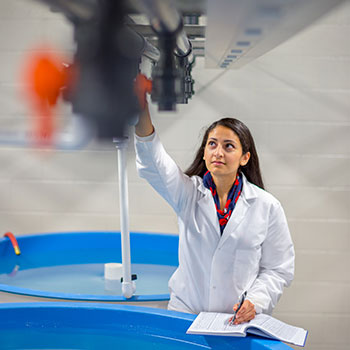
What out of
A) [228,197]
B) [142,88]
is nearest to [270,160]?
[228,197]

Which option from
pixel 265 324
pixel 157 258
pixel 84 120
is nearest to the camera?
pixel 84 120

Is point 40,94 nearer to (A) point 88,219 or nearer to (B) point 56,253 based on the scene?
(B) point 56,253

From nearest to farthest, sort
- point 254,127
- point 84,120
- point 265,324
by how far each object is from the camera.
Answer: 1. point 84,120
2. point 265,324
3. point 254,127

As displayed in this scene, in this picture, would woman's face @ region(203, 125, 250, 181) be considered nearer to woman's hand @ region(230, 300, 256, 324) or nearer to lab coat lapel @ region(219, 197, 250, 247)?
lab coat lapel @ region(219, 197, 250, 247)

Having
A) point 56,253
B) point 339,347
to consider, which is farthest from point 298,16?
point 339,347

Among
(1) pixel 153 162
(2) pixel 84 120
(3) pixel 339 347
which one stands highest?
(2) pixel 84 120

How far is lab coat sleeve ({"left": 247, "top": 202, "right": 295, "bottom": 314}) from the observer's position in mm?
1809

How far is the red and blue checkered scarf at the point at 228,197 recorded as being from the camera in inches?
73.5

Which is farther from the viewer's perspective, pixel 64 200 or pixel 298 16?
pixel 64 200

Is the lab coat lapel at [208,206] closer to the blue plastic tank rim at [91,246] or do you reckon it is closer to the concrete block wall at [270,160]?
the blue plastic tank rim at [91,246]

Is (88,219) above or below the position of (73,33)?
below

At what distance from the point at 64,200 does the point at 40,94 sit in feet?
9.78

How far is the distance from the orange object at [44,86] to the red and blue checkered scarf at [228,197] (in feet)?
4.87

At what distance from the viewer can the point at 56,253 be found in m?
3.01
